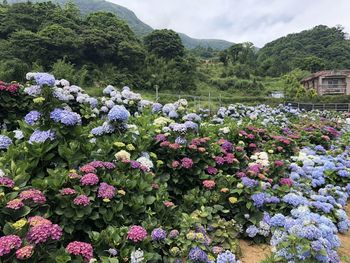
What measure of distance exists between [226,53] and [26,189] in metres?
73.0

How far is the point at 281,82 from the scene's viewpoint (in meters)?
63.1

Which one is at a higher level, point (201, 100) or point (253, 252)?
point (201, 100)

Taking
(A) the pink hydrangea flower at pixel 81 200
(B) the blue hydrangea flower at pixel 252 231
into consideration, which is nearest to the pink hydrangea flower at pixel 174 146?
(B) the blue hydrangea flower at pixel 252 231

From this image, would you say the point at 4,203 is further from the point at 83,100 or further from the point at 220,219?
the point at 83,100

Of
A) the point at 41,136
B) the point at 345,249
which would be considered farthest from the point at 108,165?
the point at 345,249

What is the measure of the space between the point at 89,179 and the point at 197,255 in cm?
112

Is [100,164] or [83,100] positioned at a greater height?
[83,100]

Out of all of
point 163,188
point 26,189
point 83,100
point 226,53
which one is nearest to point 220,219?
point 163,188

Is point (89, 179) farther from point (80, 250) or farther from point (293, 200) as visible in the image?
point (293, 200)

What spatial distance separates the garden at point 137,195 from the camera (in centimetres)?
274

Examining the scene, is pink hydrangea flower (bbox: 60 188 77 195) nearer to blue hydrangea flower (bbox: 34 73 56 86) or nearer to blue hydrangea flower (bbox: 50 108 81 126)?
blue hydrangea flower (bbox: 50 108 81 126)

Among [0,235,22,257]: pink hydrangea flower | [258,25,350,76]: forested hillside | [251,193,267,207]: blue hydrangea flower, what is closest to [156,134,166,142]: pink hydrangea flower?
[251,193,267,207]: blue hydrangea flower

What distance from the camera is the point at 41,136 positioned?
3.33m

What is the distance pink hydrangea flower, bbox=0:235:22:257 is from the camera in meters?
2.13
